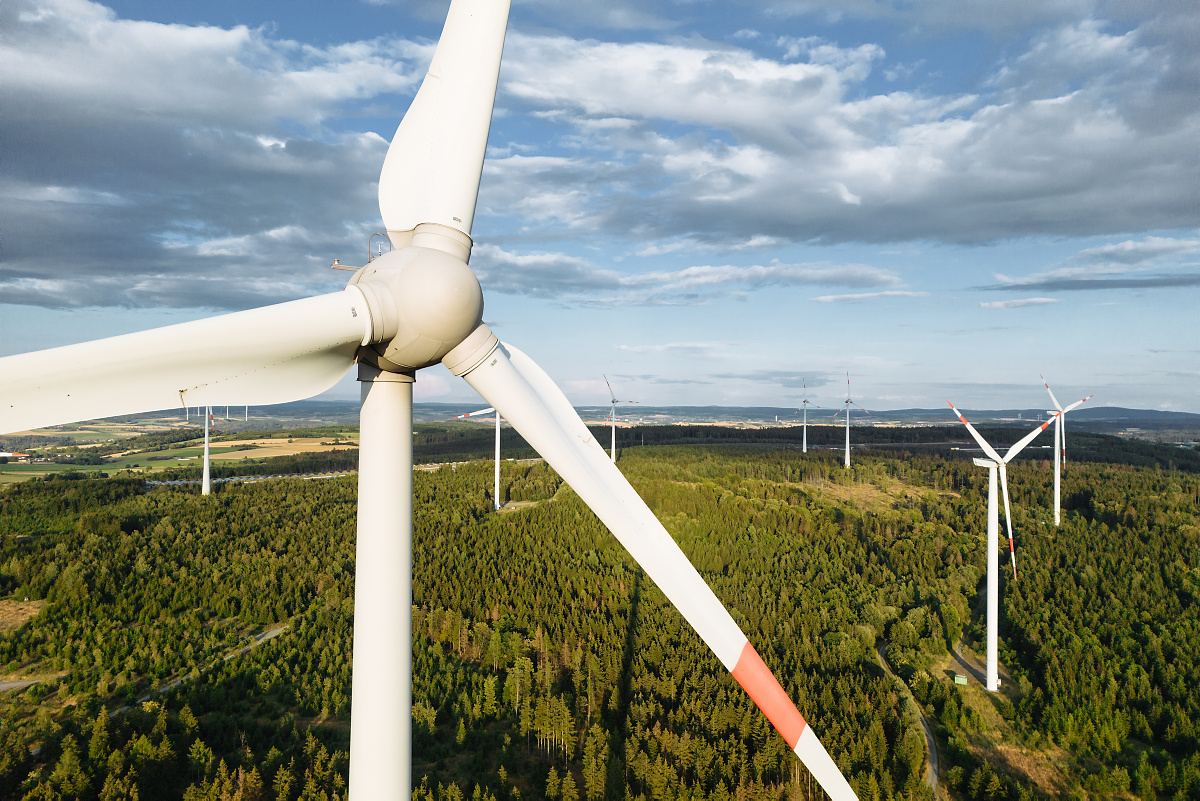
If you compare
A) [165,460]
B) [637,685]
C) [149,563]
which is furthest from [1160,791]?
[165,460]

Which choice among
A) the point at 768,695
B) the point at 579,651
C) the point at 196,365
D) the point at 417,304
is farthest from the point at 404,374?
the point at 579,651

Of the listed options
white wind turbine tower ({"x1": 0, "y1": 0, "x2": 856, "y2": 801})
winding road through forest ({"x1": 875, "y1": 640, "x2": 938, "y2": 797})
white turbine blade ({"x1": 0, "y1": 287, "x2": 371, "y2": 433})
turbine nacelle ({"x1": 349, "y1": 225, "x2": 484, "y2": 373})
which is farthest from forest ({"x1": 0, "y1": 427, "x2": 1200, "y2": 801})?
turbine nacelle ({"x1": 349, "y1": 225, "x2": 484, "y2": 373})

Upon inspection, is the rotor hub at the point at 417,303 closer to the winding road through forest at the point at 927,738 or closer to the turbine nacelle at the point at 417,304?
the turbine nacelle at the point at 417,304

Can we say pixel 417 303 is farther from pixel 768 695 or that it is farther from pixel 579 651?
pixel 579 651

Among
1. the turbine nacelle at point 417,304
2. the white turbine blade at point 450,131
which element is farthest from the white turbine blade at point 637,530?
the white turbine blade at point 450,131

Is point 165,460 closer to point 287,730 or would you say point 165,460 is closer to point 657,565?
point 287,730

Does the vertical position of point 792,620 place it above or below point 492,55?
below
